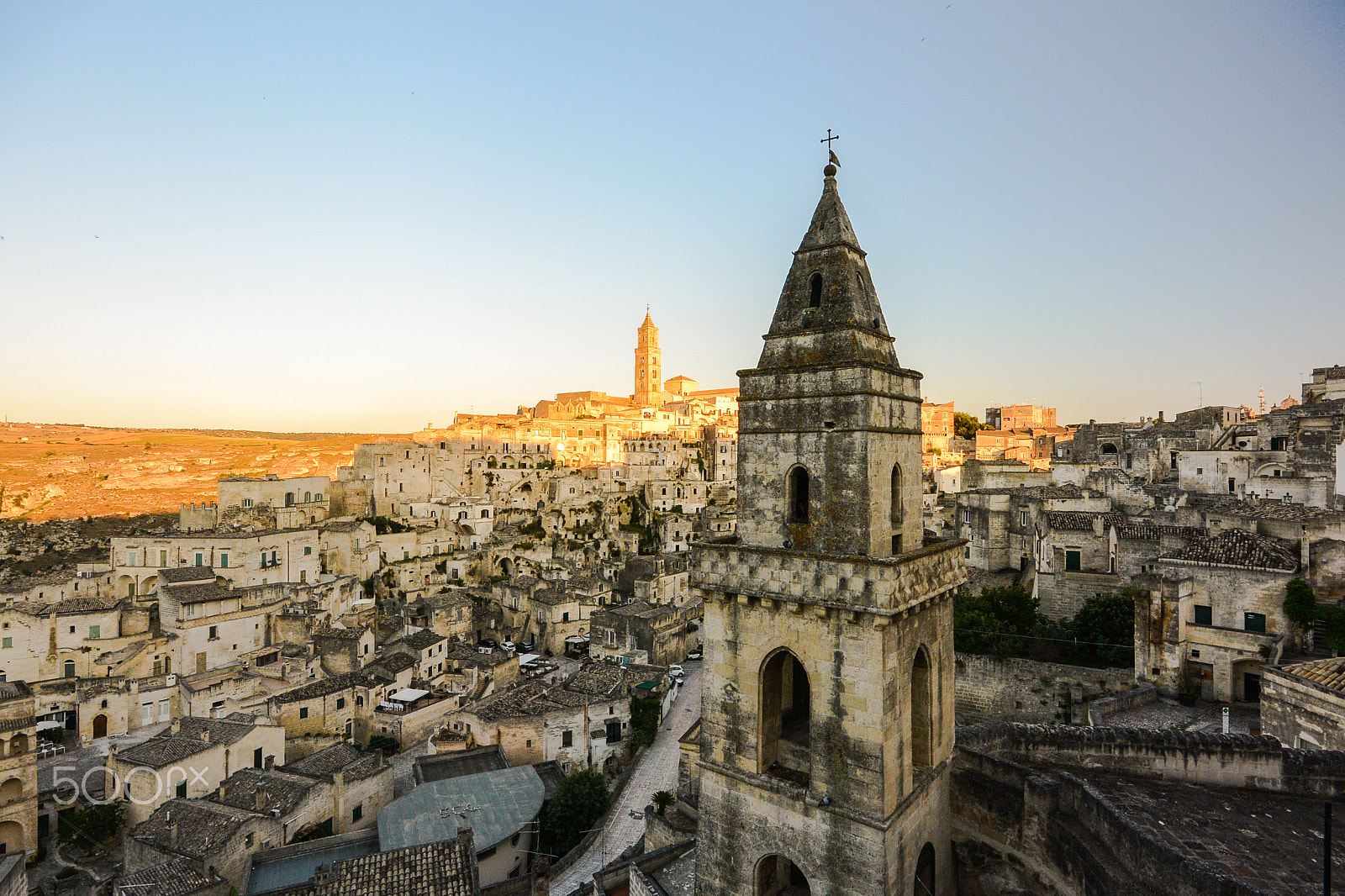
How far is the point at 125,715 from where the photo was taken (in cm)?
2888

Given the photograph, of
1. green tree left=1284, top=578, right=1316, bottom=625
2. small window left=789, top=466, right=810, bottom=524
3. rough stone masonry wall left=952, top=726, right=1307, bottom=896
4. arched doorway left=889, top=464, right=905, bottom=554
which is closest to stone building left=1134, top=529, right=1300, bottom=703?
green tree left=1284, top=578, right=1316, bottom=625

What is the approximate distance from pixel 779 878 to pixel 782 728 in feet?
6.94

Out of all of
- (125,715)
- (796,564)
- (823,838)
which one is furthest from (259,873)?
(796,564)

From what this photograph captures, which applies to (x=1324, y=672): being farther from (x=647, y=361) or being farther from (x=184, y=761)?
(x=647, y=361)

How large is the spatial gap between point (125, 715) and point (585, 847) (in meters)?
22.1

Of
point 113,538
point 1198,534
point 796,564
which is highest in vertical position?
point 796,564

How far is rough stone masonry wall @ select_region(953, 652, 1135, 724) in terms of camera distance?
20.1 metres

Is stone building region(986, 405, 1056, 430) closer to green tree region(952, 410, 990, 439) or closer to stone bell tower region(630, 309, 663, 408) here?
green tree region(952, 410, 990, 439)

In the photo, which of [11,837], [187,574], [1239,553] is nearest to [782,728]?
[1239,553]

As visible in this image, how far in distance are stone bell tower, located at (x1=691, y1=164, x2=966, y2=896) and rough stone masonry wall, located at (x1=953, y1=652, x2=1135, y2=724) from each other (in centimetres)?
1318

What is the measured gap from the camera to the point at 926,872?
9547 mm

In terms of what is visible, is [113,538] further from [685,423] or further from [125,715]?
[685,423]

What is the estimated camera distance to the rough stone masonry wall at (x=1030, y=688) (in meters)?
20.1

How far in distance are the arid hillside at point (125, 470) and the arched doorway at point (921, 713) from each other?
8762cm
